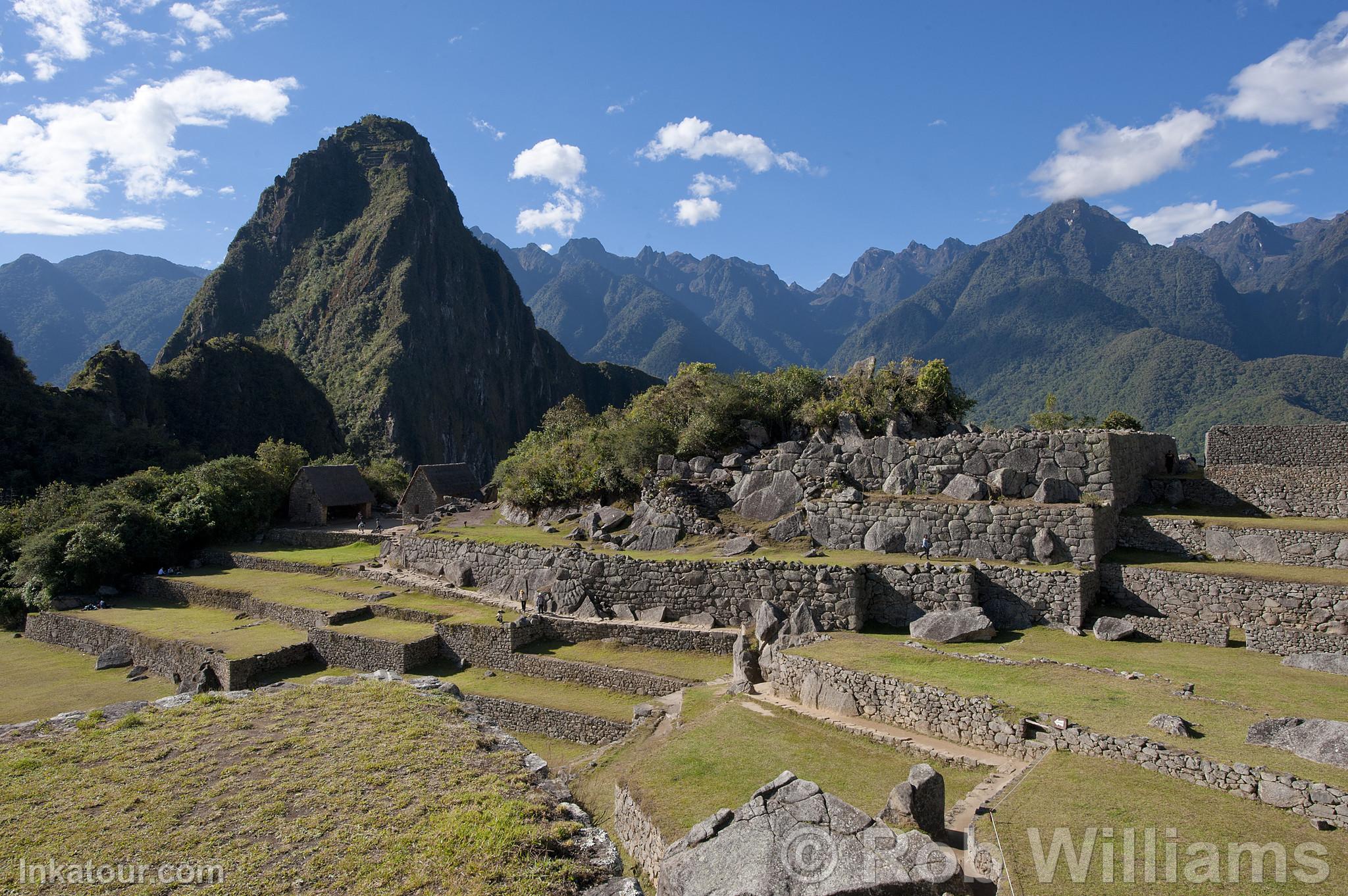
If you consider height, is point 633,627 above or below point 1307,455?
below

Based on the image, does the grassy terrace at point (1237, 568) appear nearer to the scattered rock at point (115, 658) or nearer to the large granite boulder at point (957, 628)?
the large granite boulder at point (957, 628)

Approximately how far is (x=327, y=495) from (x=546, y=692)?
27.2m

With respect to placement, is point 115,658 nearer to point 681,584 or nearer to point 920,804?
point 681,584

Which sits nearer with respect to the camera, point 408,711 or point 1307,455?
point 408,711

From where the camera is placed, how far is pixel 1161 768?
7527 millimetres

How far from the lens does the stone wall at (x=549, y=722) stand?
1377 centimetres

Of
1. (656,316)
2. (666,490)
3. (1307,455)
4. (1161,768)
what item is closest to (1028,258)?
(656,316)

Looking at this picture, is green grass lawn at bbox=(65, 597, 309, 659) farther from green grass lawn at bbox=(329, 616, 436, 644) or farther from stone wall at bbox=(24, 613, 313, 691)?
green grass lawn at bbox=(329, 616, 436, 644)

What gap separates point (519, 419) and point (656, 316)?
4592 cm

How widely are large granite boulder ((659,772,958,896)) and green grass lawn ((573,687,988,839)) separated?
2.52 meters

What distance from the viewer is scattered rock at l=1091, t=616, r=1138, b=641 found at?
488 inches

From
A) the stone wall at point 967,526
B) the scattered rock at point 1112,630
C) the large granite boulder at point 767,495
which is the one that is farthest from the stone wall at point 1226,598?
the large granite boulder at point 767,495

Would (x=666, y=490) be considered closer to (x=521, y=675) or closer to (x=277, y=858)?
(x=521, y=675)

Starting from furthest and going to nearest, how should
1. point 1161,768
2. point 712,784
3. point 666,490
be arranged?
point 666,490 < point 712,784 < point 1161,768
